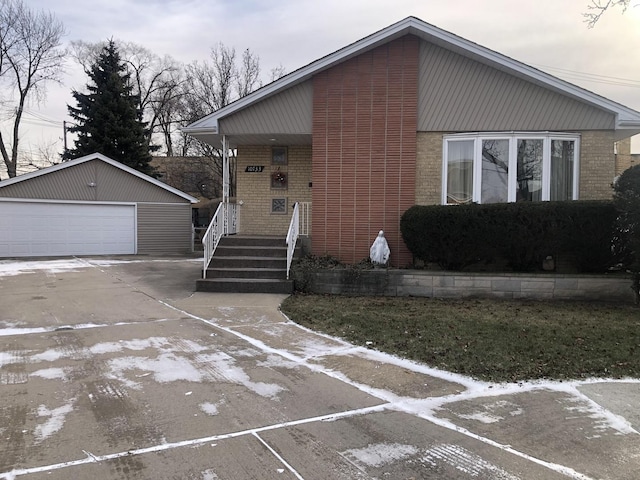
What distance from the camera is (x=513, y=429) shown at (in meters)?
3.96

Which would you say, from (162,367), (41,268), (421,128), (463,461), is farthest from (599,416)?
(41,268)

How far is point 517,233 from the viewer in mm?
9719

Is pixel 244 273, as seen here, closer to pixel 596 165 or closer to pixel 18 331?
pixel 18 331

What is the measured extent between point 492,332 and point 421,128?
19.1 ft

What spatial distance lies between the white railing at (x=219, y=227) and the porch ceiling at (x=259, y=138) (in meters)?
1.74

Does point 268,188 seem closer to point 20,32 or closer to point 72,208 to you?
point 72,208

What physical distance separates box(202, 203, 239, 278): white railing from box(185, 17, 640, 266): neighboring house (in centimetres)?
202

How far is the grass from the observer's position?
18.2ft

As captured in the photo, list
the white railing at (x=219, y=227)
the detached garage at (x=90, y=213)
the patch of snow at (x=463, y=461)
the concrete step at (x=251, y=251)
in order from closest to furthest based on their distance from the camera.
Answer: the patch of snow at (x=463, y=461), the white railing at (x=219, y=227), the concrete step at (x=251, y=251), the detached garage at (x=90, y=213)

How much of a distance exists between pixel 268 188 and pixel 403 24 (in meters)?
5.50

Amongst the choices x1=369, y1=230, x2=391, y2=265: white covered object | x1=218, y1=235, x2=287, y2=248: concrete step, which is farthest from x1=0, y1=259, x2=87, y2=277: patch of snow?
x1=369, y1=230, x2=391, y2=265: white covered object

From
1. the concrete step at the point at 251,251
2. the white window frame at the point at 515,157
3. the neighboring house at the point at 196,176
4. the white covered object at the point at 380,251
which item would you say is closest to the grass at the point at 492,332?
the white covered object at the point at 380,251

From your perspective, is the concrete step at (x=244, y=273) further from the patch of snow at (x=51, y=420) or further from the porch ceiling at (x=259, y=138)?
the patch of snow at (x=51, y=420)

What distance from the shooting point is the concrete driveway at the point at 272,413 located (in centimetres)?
332
